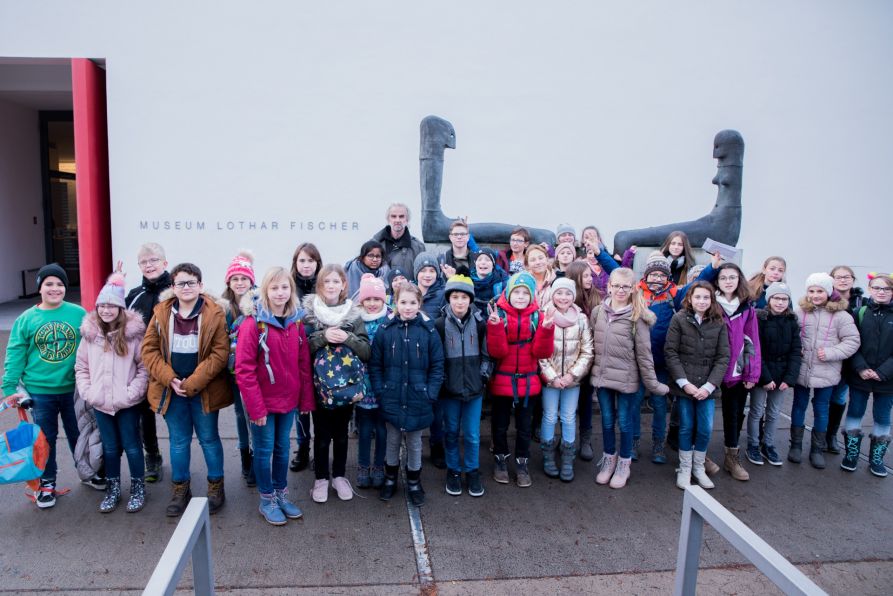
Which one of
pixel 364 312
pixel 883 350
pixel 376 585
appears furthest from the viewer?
pixel 883 350

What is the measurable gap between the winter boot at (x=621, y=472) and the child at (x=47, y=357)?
3825 mm

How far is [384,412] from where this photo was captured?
150 inches

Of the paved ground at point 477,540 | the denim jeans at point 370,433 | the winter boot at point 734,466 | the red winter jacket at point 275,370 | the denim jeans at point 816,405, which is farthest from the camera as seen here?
the denim jeans at point 816,405

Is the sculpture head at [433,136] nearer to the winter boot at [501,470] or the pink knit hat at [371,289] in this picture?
the pink knit hat at [371,289]

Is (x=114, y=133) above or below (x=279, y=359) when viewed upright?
above

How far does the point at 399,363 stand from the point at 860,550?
3.05 m

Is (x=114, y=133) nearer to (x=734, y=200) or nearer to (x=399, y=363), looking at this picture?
(x=399, y=363)

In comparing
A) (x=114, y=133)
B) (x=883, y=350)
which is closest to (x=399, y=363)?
(x=883, y=350)

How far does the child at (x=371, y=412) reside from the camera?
12.7 feet

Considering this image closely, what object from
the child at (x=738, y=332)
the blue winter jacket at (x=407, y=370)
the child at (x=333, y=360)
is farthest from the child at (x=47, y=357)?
the child at (x=738, y=332)

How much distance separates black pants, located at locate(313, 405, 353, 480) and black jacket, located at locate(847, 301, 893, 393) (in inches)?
158

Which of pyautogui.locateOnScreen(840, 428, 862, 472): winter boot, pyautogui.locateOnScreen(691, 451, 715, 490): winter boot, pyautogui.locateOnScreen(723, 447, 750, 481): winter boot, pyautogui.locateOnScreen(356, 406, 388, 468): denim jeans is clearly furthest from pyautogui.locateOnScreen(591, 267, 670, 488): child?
pyautogui.locateOnScreen(840, 428, 862, 472): winter boot

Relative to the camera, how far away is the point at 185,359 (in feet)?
11.5

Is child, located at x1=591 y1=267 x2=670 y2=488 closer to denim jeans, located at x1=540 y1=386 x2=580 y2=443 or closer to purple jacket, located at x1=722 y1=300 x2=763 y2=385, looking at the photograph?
denim jeans, located at x1=540 y1=386 x2=580 y2=443
